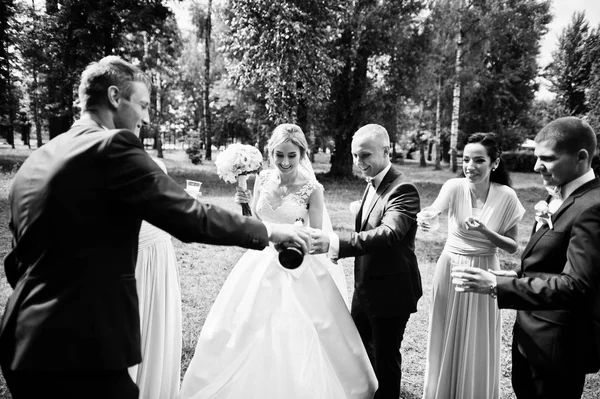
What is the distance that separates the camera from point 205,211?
81.0 inches

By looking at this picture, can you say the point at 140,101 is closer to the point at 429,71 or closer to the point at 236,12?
the point at 236,12

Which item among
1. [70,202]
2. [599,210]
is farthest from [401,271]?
[70,202]

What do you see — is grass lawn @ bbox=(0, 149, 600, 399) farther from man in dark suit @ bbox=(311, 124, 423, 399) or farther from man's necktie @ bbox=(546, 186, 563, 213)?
man's necktie @ bbox=(546, 186, 563, 213)

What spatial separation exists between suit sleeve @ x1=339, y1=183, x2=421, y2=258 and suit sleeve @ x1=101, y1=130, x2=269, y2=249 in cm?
120

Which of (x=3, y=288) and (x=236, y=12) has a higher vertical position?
(x=236, y=12)

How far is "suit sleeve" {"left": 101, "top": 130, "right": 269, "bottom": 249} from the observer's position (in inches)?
74.0

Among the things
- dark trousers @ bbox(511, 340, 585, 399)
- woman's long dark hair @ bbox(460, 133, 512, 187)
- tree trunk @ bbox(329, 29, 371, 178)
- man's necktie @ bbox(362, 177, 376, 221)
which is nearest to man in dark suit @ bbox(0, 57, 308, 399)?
man's necktie @ bbox(362, 177, 376, 221)

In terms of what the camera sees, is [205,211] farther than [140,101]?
No

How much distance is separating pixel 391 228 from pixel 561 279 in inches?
45.4

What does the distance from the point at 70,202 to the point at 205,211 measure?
2.01 ft

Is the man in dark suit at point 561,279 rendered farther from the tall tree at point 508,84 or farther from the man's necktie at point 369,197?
the tall tree at point 508,84

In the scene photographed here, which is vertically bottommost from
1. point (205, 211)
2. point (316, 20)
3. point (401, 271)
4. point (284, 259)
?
point (401, 271)

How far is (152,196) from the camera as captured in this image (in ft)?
6.31

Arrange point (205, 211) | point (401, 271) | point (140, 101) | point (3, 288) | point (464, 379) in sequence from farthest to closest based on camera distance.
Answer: point (3, 288) → point (464, 379) → point (401, 271) → point (140, 101) → point (205, 211)
